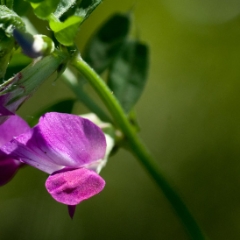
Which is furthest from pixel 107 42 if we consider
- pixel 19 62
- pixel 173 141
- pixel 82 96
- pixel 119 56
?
pixel 173 141

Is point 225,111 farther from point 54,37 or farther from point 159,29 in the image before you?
point 54,37

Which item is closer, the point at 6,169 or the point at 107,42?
the point at 6,169

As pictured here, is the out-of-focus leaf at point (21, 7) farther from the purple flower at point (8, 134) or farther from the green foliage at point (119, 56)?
the green foliage at point (119, 56)

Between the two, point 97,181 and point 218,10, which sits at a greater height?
point 97,181

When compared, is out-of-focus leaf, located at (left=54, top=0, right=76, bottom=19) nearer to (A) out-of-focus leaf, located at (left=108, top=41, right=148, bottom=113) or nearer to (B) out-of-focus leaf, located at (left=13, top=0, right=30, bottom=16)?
(B) out-of-focus leaf, located at (left=13, top=0, right=30, bottom=16)

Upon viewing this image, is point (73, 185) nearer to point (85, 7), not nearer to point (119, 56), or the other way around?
point (85, 7)

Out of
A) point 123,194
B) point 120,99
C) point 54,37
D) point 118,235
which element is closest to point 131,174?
point 123,194

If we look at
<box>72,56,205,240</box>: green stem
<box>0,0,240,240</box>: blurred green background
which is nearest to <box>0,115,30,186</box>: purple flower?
<box>72,56,205,240</box>: green stem
